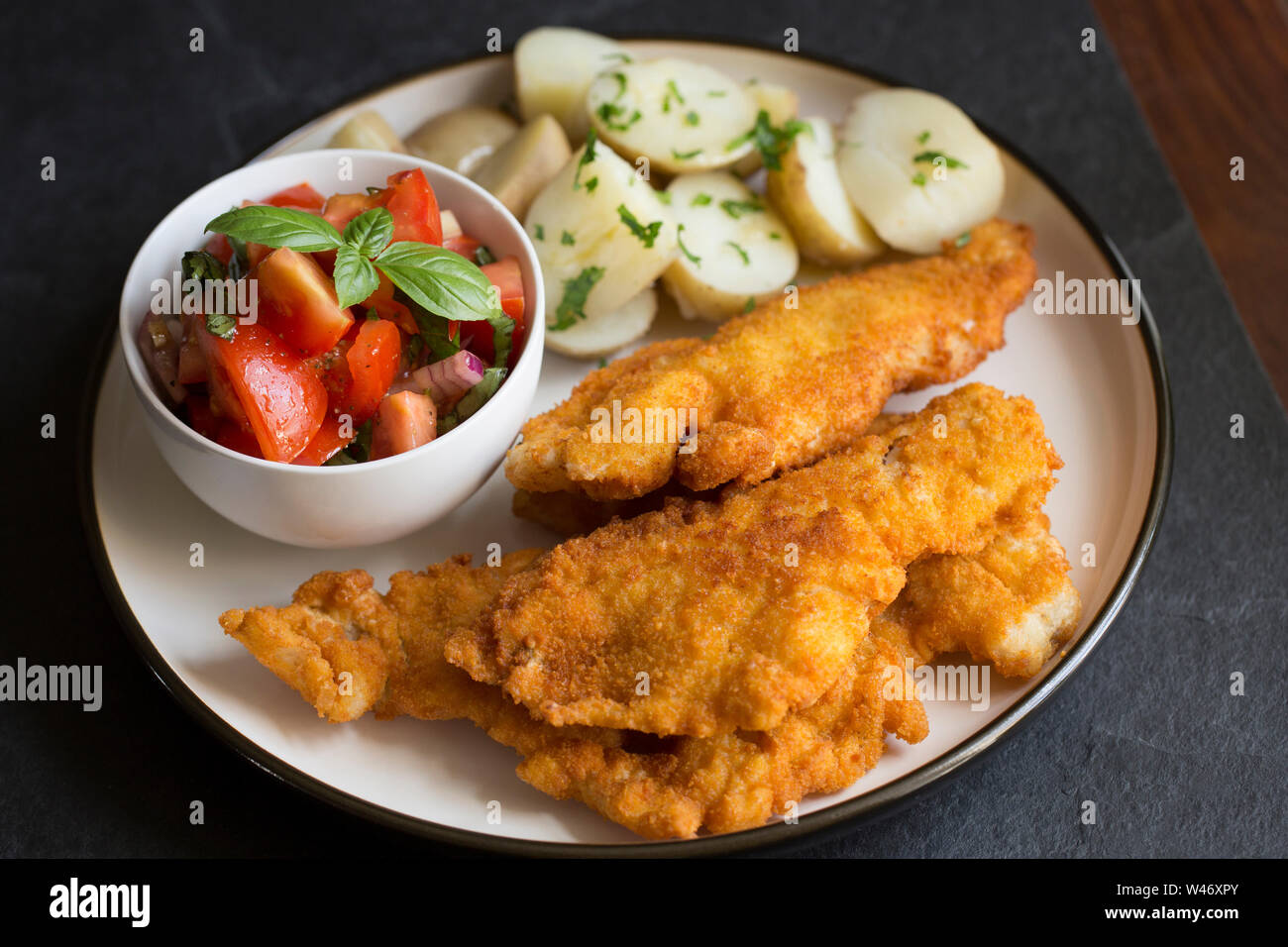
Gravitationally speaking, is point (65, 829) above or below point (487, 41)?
below

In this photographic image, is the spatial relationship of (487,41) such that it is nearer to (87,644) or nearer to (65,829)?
(87,644)

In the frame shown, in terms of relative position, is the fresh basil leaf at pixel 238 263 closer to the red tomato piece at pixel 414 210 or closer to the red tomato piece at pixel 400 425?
the red tomato piece at pixel 414 210

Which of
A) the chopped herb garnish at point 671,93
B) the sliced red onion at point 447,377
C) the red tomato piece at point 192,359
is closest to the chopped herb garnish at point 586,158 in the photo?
the chopped herb garnish at point 671,93

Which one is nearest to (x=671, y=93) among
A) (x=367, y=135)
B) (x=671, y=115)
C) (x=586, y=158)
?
(x=671, y=115)

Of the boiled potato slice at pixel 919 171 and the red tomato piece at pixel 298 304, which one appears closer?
the red tomato piece at pixel 298 304
